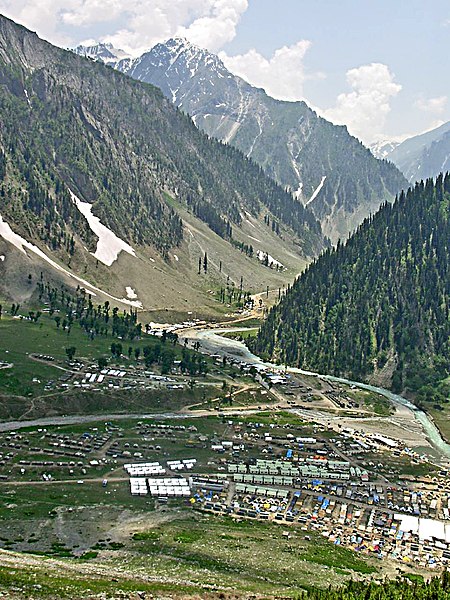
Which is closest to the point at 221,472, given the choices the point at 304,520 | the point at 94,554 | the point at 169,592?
the point at 304,520

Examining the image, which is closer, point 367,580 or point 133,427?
point 367,580

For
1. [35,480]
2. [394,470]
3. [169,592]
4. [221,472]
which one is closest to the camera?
[169,592]

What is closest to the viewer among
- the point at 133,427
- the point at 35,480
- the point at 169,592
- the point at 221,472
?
the point at 169,592

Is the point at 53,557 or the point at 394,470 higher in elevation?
the point at 394,470

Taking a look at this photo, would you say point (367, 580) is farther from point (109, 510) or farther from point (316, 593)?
point (109, 510)

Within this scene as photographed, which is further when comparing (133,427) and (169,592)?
(133,427)

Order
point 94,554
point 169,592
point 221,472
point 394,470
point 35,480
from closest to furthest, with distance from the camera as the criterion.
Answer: point 169,592, point 94,554, point 35,480, point 221,472, point 394,470

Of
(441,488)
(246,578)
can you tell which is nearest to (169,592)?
(246,578)

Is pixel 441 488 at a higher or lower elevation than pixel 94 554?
higher

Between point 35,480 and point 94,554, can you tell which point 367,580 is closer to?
point 94,554

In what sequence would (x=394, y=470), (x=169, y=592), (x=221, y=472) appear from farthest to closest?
1. (x=394, y=470)
2. (x=221, y=472)
3. (x=169, y=592)
